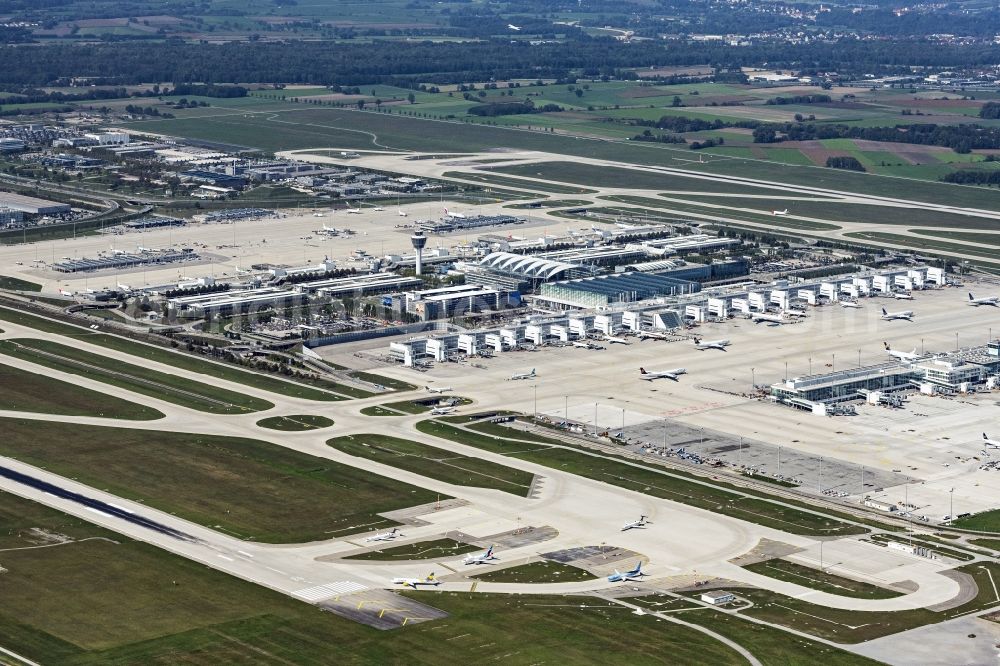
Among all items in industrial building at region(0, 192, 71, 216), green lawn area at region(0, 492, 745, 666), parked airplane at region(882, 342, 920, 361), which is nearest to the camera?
green lawn area at region(0, 492, 745, 666)

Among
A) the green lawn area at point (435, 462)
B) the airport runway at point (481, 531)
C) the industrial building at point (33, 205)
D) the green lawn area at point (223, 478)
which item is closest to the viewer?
the airport runway at point (481, 531)

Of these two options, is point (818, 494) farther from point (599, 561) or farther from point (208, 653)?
point (208, 653)

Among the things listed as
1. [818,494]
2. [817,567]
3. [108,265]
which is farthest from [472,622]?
[108,265]

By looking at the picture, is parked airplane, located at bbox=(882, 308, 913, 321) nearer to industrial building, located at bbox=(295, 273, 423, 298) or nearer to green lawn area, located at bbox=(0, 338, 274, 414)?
industrial building, located at bbox=(295, 273, 423, 298)

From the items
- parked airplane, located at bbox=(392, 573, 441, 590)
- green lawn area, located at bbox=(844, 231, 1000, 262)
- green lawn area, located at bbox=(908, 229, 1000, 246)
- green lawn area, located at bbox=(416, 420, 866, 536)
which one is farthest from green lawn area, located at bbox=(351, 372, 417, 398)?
green lawn area, located at bbox=(908, 229, 1000, 246)

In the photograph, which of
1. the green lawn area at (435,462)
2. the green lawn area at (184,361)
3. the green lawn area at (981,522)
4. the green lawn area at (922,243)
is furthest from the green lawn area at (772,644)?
the green lawn area at (922,243)

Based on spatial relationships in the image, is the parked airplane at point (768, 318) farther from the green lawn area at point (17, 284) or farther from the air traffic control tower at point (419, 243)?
the green lawn area at point (17, 284)
